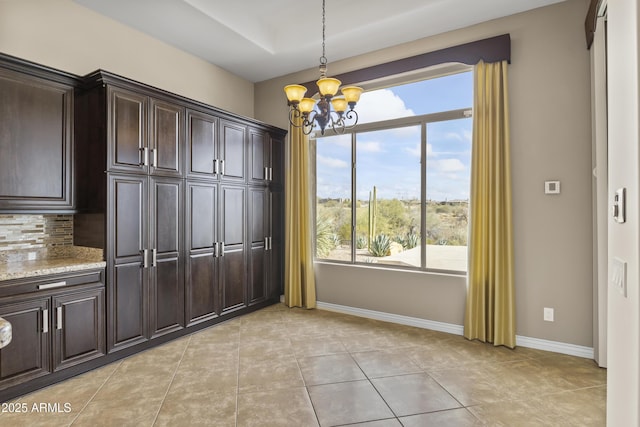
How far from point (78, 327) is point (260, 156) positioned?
2.61 meters

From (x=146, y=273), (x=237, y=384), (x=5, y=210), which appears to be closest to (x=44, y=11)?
(x=5, y=210)

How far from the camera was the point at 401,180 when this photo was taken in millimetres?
3988

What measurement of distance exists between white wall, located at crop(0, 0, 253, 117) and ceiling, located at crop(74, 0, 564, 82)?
12 centimetres

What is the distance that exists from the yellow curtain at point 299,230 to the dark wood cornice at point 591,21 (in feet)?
9.67

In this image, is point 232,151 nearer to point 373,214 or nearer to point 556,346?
point 373,214

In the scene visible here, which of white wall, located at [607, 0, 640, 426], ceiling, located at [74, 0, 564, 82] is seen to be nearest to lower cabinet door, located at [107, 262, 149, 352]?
ceiling, located at [74, 0, 564, 82]

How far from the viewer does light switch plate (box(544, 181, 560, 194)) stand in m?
3.05

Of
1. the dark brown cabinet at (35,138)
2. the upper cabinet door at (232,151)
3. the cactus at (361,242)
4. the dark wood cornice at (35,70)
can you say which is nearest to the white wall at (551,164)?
the cactus at (361,242)

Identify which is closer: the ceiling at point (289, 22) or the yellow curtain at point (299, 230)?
the ceiling at point (289, 22)

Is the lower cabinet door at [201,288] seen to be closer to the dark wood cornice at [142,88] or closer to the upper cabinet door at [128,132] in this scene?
the upper cabinet door at [128,132]

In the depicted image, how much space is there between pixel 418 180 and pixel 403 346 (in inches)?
70.2

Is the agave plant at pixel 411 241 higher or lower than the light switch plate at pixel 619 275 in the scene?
→ lower

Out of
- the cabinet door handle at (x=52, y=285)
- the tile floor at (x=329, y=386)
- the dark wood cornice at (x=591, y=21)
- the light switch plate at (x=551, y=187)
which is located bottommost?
the tile floor at (x=329, y=386)

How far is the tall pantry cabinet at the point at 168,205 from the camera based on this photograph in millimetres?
2873
